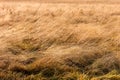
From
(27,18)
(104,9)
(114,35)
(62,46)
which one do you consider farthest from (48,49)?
(104,9)

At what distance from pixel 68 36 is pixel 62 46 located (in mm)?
1039

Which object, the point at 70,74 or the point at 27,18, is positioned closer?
the point at 70,74

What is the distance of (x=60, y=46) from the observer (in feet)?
33.3

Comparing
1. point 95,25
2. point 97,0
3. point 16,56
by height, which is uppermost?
point 97,0

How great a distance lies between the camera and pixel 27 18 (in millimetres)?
13852

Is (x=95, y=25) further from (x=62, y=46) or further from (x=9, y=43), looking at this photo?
(x=9, y=43)

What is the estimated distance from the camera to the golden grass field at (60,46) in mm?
8680

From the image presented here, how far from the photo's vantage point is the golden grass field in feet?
28.5

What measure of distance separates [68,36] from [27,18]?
129 inches

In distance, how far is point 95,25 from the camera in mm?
12352

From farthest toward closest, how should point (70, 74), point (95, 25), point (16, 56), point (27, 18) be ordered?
point (27, 18) → point (95, 25) → point (16, 56) → point (70, 74)

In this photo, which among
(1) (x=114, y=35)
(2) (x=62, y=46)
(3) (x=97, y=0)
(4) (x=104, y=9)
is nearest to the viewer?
(2) (x=62, y=46)

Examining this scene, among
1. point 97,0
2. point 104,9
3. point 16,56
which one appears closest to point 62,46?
point 16,56

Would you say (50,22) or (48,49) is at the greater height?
(50,22)
